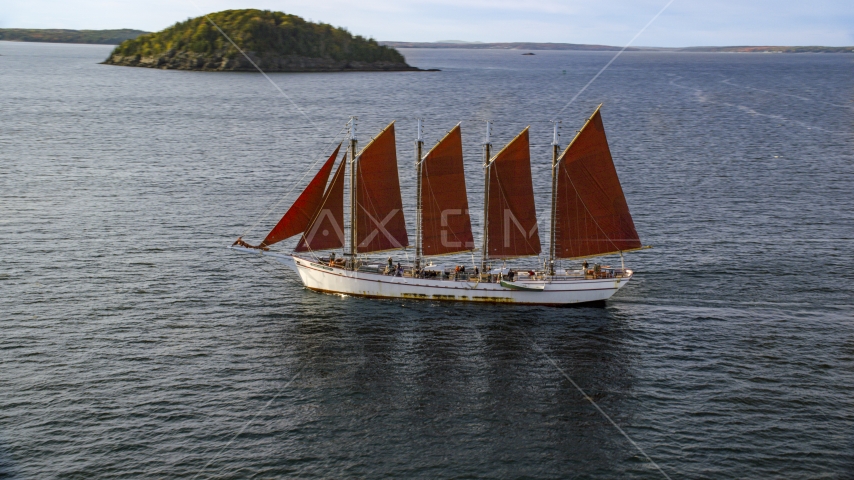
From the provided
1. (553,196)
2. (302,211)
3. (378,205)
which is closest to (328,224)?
(302,211)

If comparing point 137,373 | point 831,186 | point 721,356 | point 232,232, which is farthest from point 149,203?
point 831,186

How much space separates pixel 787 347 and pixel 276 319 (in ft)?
132

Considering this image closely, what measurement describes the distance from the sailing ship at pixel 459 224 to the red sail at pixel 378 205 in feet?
0.30

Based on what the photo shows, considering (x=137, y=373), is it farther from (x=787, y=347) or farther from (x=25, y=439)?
(x=787, y=347)

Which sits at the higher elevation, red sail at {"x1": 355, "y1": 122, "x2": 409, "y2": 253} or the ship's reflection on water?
red sail at {"x1": 355, "y1": 122, "x2": 409, "y2": 253}

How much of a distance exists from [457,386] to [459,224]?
20571mm

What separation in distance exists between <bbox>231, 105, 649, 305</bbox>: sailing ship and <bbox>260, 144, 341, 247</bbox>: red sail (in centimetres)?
9

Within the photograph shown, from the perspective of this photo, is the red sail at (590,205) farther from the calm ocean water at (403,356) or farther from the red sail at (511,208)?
the calm ocean water at (403,356)

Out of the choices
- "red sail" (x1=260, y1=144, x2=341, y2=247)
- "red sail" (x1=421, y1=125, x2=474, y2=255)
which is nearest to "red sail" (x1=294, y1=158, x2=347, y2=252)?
"red sail" (x1=260, y1=144, x2=341, y2=247)

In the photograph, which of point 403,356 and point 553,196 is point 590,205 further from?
point 403,356

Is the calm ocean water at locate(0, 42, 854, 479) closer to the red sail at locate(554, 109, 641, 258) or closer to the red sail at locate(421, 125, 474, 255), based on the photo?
the red sail at locate(554, 109, 641, 258)

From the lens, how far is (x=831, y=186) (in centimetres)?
10962

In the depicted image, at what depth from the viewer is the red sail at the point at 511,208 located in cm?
6956

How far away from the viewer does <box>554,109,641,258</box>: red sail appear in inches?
2707
